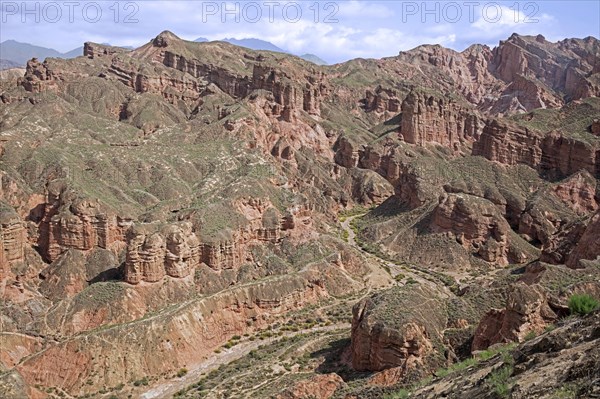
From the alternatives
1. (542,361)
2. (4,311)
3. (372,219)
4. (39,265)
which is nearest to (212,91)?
(372,219)

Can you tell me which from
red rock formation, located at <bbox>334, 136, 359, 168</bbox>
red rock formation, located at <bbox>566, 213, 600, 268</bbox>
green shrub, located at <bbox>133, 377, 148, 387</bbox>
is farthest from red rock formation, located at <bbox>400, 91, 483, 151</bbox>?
green shrub, located at <bbox>133, 377, 148, 387</bbox>

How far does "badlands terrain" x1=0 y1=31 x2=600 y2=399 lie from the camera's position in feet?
137

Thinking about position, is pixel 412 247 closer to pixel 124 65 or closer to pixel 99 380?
pixel 99 380

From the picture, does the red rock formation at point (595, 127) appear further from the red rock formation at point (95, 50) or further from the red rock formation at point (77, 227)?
the red rock formation at point (95, 50)

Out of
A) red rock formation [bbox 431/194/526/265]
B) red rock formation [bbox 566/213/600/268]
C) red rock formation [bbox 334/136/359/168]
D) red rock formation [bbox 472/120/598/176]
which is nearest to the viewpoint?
red rock formation [bbox 566/213/600/268]

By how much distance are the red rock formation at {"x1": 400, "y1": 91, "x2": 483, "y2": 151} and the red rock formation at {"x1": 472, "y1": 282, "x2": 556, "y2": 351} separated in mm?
99860

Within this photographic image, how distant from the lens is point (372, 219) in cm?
10631

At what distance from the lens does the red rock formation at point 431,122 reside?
138375 millimetres

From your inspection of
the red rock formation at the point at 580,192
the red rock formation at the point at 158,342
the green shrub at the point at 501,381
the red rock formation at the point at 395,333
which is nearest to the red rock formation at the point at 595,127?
the red rock formation at the point at 580,192

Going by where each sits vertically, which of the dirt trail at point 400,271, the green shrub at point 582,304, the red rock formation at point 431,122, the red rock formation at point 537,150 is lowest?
the dirt trail at point 400,271

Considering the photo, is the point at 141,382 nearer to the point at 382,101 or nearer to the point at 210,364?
the point at 210,364

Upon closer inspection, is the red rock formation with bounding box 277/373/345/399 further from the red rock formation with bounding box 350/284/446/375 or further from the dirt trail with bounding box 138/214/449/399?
the dirt trail with bounding box 138/214/449/399

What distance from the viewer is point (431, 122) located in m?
140

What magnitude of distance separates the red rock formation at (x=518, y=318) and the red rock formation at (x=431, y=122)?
3931 inches
